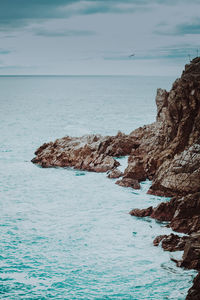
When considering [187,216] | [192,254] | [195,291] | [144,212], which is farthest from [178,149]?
[195,291]

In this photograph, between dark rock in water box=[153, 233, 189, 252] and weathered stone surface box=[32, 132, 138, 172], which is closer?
dark rock in water box=[153, 233, 189, 252]

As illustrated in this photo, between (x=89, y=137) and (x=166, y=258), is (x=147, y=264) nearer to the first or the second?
(x=166, y=258)

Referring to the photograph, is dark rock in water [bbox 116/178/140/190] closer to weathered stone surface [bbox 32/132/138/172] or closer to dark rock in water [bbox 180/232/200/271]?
weathered stone surface [bbox 32/132/138/172]

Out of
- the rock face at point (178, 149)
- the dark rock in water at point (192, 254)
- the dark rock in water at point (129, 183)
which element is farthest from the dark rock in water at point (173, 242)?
the dark rock in water at point (129, 183)

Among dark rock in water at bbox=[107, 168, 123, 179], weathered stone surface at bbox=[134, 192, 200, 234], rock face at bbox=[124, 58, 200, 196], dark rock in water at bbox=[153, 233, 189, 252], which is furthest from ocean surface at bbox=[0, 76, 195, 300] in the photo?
rock face at bbox=[124, 58, 200, 196]

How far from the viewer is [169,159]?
31641mm

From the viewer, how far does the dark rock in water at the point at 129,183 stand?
104ft

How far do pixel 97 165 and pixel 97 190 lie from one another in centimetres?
551

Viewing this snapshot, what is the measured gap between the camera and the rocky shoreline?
23.4m

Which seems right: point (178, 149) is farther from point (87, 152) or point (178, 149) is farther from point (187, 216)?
point (87, 152)

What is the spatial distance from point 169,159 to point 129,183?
3772 mm

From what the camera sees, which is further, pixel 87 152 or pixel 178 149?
pixel 87 152

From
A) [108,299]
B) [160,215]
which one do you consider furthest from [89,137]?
[108,299]

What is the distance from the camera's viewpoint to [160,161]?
33000 mm
